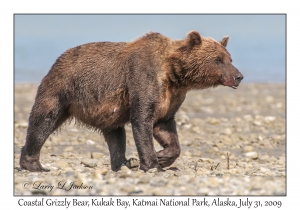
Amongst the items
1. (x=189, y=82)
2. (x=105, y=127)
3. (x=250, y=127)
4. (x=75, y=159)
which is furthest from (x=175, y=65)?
(x=250, y=127)

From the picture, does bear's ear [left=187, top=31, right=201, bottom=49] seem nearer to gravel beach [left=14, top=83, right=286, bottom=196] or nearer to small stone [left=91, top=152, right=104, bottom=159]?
gravel beach [left=14, top=83, right=286, bottom=196]

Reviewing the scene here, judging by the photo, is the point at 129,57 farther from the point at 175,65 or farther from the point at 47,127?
the point at 47,127

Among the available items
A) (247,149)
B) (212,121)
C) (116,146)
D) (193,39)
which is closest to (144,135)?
(116,146)

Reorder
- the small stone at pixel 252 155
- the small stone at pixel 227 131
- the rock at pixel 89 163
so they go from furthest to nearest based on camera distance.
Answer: the small stone at pixel 227 131 < the small stone at pixel 252 155 < the rock at pixel 89 163

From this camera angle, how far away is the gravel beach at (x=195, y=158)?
7965mm

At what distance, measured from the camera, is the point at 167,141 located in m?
10.6

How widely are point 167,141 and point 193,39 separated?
170cm

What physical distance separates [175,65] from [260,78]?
31.8 meters

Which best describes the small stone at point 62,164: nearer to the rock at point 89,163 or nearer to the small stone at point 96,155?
the rock at point 89,163

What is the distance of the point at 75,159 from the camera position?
12.1 m

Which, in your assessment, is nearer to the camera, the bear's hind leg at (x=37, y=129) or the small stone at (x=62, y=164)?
the bear's hind leg at (x=37, y=129)

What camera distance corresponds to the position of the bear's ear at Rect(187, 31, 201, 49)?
10312 millimetres

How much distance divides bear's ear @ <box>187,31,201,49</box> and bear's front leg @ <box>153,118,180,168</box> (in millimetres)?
1273

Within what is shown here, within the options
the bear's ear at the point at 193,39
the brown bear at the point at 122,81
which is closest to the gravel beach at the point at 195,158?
the brown bear at the point at 122,81
